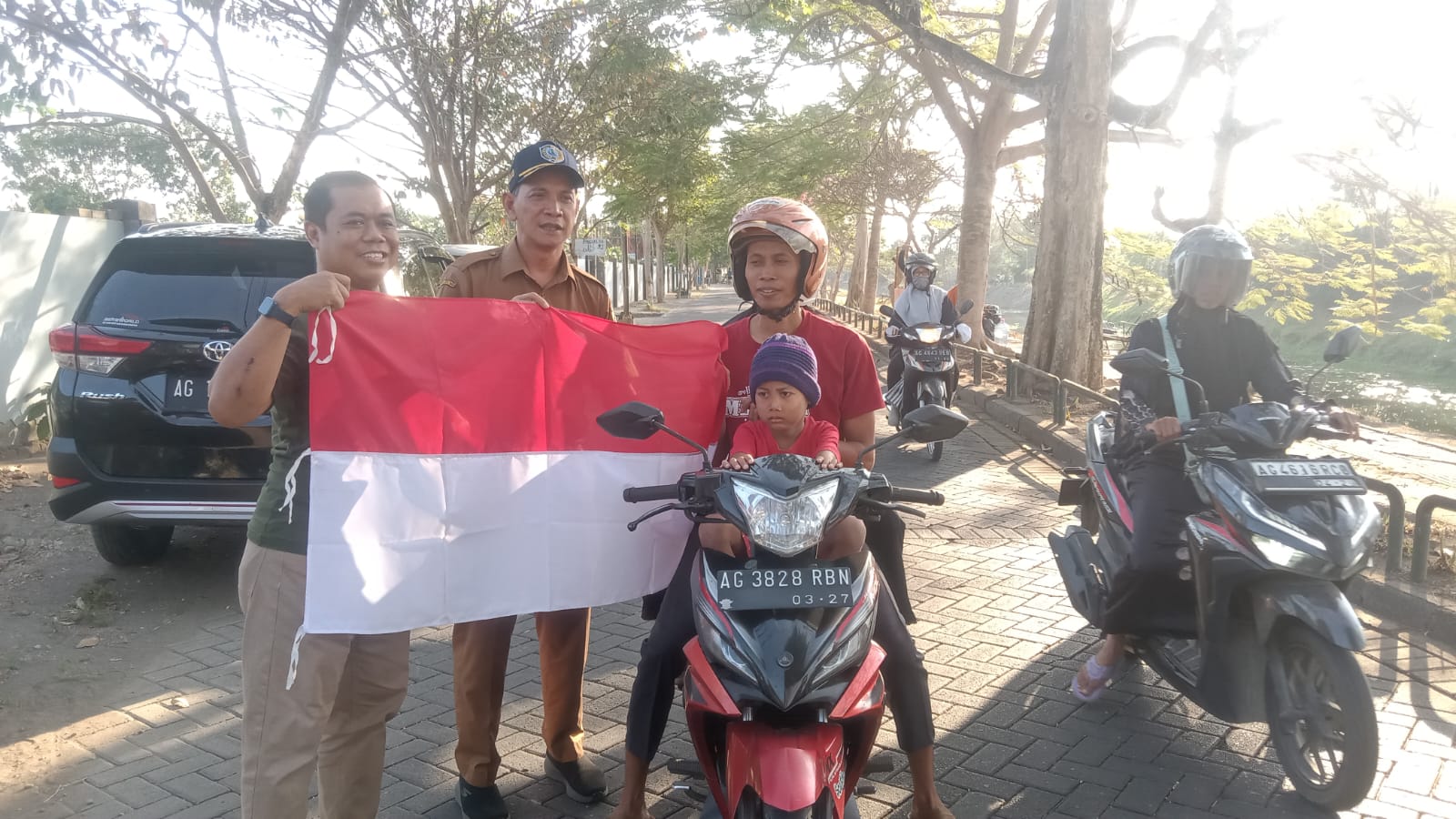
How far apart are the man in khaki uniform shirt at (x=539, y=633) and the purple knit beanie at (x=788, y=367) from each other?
2.81 ft

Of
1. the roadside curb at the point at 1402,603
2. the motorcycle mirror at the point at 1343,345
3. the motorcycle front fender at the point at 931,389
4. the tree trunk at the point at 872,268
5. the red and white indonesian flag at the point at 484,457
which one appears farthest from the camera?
the tree trunk at the point at 872,268

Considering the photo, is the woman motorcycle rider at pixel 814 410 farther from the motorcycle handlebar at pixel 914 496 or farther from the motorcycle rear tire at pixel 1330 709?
the motorcycle rear tire at pixel 1330 709

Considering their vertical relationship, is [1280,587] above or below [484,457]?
below

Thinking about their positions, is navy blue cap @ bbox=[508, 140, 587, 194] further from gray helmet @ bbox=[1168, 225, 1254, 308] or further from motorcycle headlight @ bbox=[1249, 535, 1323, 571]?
motorcycle headlight @ bbox=[1249, 535, 1323, 571]

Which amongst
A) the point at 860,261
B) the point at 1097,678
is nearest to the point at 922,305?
the point at 1097,678

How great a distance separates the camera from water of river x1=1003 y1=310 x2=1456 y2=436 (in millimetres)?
23641

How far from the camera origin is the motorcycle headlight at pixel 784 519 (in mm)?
2648

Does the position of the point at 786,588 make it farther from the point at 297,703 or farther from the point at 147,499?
the point at 147,499

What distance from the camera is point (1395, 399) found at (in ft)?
94.9

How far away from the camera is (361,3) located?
10.6m

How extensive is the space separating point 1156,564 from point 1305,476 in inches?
27.3

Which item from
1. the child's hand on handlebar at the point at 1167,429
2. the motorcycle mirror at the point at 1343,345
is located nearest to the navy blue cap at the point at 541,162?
the child's hand on handlebar at the point at 1167,429

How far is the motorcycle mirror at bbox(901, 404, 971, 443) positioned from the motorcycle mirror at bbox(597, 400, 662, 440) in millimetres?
721

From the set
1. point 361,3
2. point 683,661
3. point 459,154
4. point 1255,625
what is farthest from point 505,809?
point 459,154
